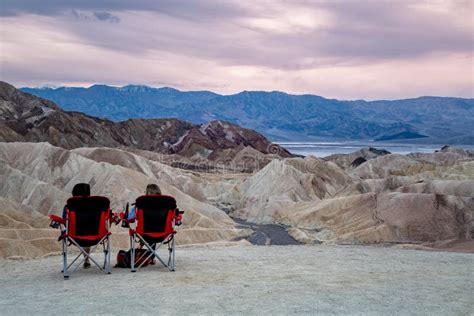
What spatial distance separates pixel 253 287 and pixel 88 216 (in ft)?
12.8

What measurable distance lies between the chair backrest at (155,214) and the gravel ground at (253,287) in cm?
90

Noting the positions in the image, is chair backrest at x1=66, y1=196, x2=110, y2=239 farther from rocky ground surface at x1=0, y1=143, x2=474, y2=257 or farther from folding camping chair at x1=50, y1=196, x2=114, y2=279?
rocky ground surface at x1=0, y1=143, x2=474, y2=257

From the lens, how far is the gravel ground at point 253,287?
9344 millimetres

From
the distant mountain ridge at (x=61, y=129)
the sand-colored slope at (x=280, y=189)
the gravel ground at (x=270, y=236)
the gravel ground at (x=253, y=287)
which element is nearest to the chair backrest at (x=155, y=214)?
the gravel ground at (x=253, y=287)

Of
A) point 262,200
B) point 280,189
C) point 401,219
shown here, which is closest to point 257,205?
point 262,200

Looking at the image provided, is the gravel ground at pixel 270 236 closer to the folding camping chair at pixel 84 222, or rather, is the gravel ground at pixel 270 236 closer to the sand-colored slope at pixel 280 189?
the sand-colored slope at pixel 280 189

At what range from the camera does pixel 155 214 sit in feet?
42.3

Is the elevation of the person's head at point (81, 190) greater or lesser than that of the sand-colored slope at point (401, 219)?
greater

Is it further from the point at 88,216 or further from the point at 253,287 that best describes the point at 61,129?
the point at 253,287

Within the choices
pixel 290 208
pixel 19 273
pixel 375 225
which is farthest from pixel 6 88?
pixel 19 273

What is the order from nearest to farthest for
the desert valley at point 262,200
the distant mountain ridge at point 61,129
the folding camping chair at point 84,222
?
the folding camping chair at point 84,222
the desert valley at point 262,200
the distant mountain ridge at point 61,129

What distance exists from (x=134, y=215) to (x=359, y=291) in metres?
5.05

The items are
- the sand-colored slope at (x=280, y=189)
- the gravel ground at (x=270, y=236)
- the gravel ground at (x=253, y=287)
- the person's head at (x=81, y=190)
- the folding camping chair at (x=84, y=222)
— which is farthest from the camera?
the sand-colored slope at (x=280, y=189)

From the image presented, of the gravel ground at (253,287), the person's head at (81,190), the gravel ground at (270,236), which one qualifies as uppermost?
the person's head at (81,190)
